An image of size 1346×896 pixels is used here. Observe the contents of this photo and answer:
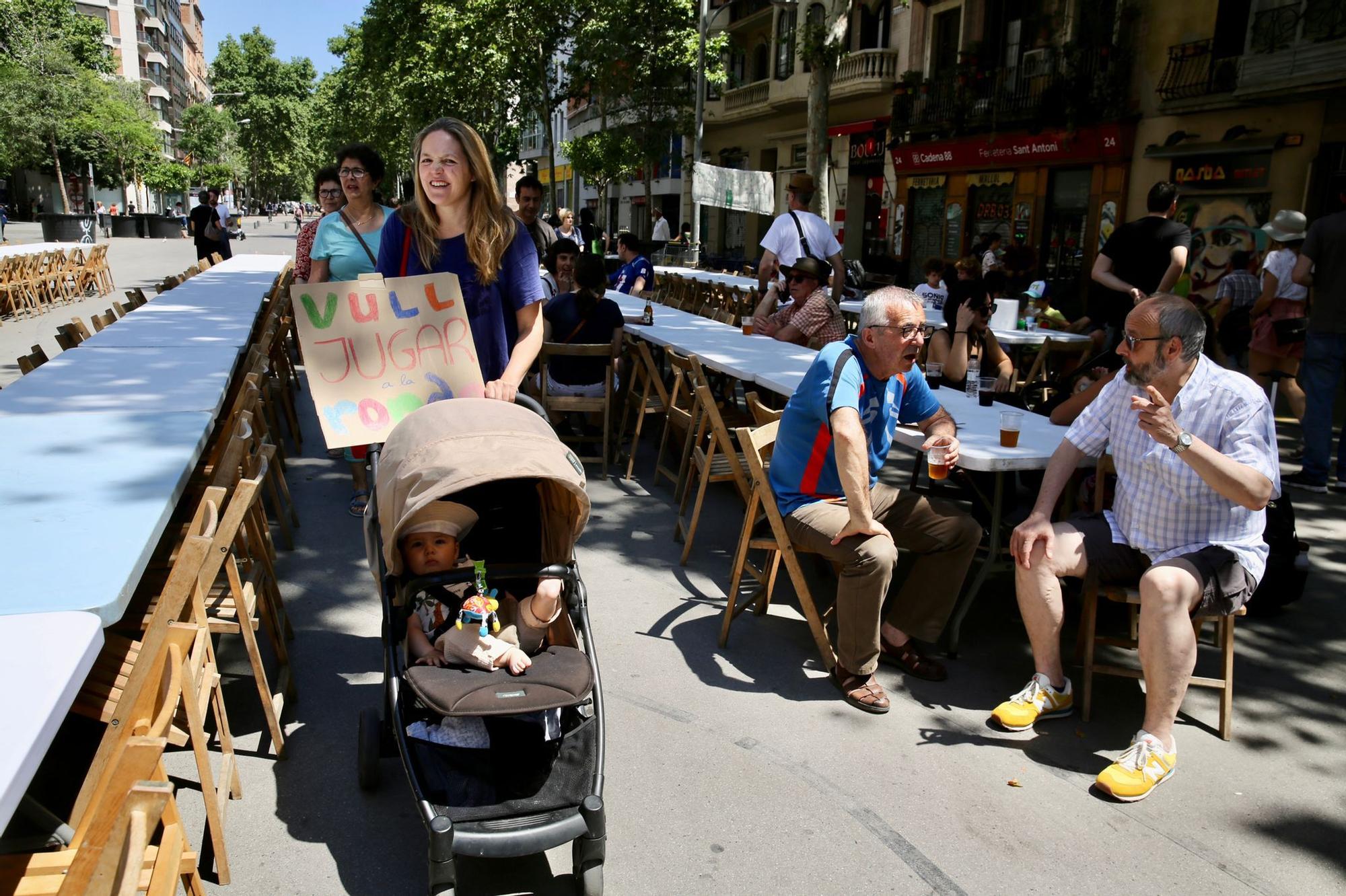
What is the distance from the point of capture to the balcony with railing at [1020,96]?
1698 centimetres

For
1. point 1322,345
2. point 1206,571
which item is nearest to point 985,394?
point 1206,571

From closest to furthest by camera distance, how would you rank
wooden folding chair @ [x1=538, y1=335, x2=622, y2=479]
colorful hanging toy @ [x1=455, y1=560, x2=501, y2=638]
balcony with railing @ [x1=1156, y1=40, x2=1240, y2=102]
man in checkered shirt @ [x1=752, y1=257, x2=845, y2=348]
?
1. colorful hanging toy @ [x1=455, y1=560, x2=501, y2=638]
2. wooden folding chair @ [x1=538, y1=335, x2=622, y2=479]
3. man in checkered shirt @ [x1=752, y1=257, x2=845, y2=348]
4. balcony with railing @ [x1=1156, y1=40, x2=1240, y2=102]

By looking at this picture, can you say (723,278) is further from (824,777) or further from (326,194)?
(824,777)

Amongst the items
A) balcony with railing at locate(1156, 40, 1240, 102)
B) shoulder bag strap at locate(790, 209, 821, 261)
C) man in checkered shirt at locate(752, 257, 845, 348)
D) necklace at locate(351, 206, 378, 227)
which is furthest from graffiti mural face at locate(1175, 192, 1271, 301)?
necklace at locate(351, 206, 378, 227)

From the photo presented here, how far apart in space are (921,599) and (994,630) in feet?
2.17

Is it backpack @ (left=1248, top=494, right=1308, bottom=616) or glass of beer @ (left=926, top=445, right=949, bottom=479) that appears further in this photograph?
backpack @ (left=1248, top=494, right=1308, bottom=616)

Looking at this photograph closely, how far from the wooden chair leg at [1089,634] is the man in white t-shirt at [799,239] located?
5.10 meters

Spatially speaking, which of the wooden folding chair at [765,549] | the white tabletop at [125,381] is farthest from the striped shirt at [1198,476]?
the white tabletop at [125,381]

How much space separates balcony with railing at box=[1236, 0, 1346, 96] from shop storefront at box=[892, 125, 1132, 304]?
2.94 m

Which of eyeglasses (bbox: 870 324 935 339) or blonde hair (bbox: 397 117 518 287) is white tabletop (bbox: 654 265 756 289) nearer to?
eyeglasses (bbox: 870 324 935 339)

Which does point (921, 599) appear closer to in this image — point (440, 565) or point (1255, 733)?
point (1255, 733)

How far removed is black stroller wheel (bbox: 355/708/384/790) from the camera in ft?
9.63

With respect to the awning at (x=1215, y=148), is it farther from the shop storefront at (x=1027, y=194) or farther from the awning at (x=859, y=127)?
the awning at (x=859, y=127)

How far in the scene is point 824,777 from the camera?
3.19 metres
